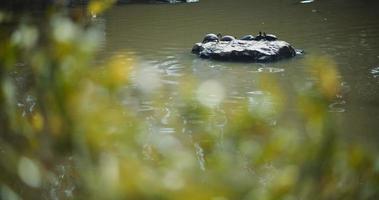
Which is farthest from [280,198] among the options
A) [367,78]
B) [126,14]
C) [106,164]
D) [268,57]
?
[126,14]

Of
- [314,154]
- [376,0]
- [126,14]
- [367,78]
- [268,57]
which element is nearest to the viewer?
[314,154]

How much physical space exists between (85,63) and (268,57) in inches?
273

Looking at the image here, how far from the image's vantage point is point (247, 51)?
25.4 feet

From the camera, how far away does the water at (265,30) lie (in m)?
6.06

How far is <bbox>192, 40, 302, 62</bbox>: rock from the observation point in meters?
7.69

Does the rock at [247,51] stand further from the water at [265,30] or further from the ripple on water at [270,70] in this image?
the ripple on water at [270,70]

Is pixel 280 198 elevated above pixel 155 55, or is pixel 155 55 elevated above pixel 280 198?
pixel 280 198

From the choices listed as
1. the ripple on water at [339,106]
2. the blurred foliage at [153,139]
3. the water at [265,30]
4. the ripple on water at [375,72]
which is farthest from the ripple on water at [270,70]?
the blurred foliage at [153,139]

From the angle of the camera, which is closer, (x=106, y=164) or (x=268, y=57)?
(x=106, y=164)

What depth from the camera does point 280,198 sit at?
79 cm

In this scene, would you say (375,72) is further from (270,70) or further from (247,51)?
(247,51)

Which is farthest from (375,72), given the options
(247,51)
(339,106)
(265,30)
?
(265,30)

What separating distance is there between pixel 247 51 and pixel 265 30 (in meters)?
2.48

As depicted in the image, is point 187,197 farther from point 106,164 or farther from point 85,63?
point 85,63
